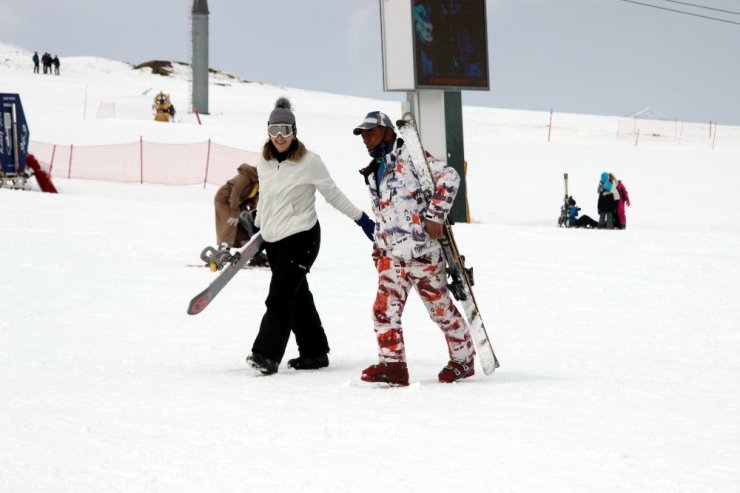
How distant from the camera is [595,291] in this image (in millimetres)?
12414

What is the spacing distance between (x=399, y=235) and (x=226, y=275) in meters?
1.48

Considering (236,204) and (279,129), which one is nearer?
(279,129)

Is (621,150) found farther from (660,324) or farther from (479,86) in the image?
(660,324)

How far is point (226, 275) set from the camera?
719cm

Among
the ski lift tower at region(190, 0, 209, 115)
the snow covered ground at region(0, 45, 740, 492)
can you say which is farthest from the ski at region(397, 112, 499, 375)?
the ski lift tower at region(190, 0, 209, 115)

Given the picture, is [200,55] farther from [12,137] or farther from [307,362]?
[307,362]

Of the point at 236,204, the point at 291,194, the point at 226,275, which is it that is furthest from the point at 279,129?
the point at 236,204

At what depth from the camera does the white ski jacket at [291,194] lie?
6.82 metres

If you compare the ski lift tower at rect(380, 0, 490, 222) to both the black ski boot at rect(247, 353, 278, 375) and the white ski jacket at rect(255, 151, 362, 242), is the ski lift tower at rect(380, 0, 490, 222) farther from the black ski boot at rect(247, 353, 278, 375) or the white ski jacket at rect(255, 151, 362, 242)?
the black ski boot at rect(247, 353, 278, 375)

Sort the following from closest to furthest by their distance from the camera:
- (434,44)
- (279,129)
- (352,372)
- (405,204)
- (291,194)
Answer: (405,204) < (279,129) < (291,194) < (352,372) < (434,44)

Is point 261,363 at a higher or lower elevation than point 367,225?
lower

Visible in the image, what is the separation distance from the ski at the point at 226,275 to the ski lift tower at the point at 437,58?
16017mm

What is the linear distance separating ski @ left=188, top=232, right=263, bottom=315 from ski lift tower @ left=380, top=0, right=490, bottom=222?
631 inches

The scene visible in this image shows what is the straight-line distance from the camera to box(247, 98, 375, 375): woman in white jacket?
6.79 metres
